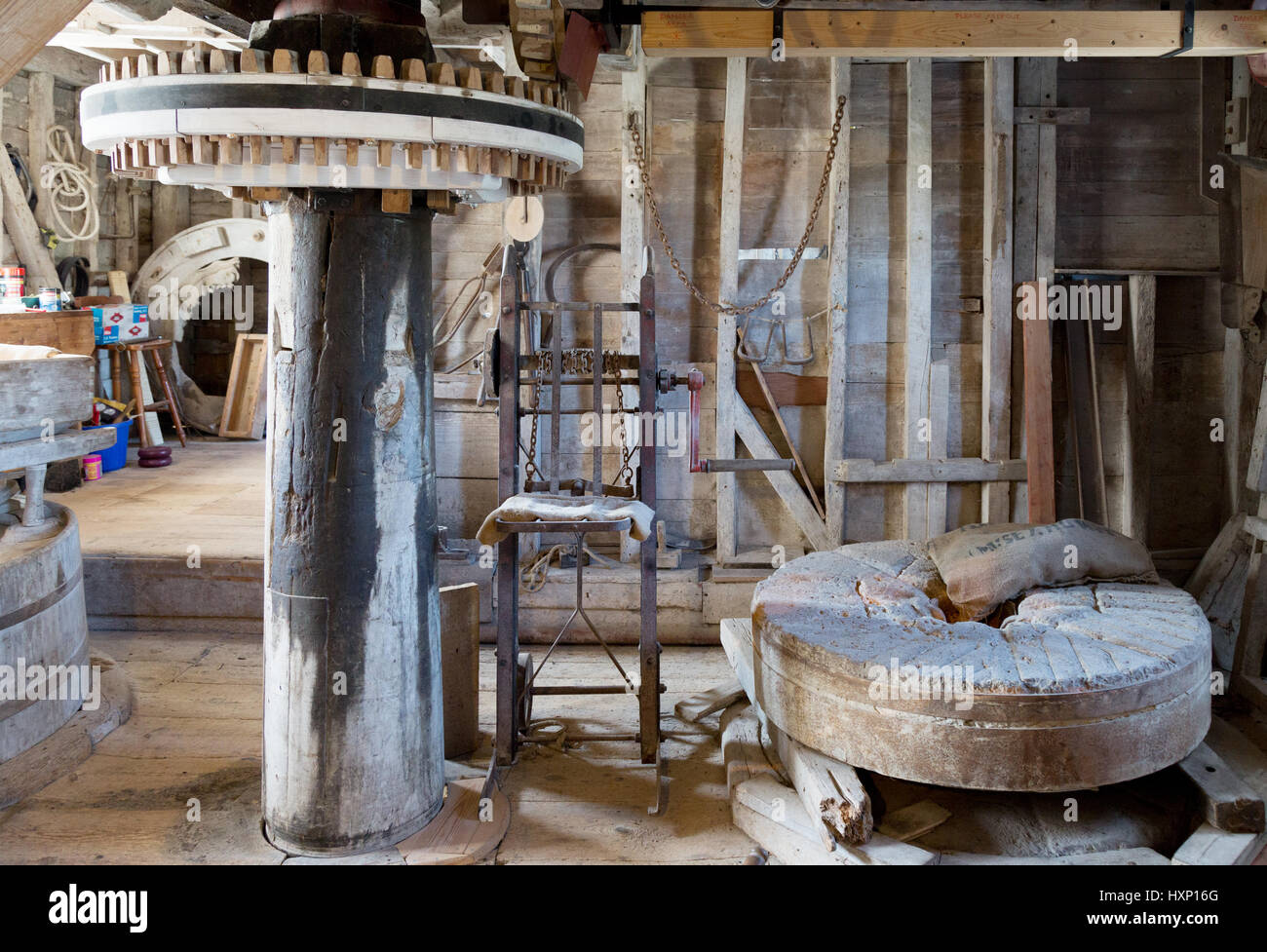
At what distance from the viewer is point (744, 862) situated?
12.8ft

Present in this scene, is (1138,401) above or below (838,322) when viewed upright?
below

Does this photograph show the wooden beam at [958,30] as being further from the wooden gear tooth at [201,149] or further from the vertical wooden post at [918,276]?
the wooden gear tooth at [201,149]

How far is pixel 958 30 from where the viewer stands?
458 cm

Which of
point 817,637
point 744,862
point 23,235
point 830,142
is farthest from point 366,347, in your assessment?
point 23,235

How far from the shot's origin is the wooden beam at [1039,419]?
236 inches

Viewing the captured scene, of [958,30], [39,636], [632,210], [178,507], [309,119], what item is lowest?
[39,636]

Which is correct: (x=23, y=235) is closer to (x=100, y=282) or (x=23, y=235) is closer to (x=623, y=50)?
(x=100, y=282)

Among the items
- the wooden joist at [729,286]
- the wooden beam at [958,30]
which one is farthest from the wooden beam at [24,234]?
the wooden beam at [958,30]

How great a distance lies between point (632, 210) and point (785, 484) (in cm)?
176

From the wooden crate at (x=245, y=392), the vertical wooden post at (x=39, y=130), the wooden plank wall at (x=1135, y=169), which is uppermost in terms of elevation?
the vertical wooden post at (x=39, y=130)

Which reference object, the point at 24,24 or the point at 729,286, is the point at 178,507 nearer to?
the point at 729,286

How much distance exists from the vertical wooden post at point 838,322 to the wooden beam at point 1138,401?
62.5 inches

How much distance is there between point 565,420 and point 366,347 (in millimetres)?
2840

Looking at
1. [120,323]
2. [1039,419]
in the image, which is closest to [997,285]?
[1039,419]
